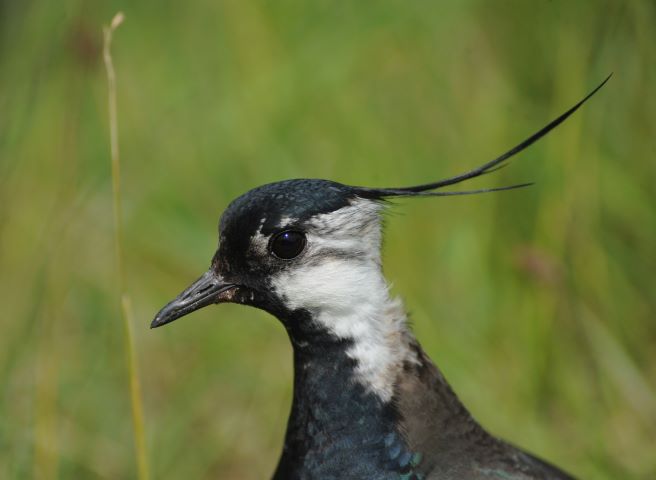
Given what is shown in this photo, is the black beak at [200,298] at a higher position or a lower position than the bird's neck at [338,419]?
higher

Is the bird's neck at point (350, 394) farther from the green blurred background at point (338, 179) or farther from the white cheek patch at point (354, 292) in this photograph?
the green blurred background at point (338, 179)

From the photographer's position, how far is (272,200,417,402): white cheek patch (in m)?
2.35

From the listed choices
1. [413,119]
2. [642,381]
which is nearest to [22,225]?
[413,119]

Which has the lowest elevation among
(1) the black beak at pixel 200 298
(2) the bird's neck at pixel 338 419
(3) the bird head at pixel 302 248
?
(2) the bird's neck at pixel 338 419

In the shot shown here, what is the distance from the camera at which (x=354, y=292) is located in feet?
7.77

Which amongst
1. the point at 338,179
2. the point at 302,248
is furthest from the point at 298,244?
the point at 338,179

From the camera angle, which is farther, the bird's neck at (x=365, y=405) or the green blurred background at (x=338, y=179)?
A: the green blurred background at (x=338, y=179)

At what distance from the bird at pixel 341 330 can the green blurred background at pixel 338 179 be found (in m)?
0.74

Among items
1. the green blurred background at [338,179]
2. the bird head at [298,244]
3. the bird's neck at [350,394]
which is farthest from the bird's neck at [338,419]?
the green blurred background at [338,179]

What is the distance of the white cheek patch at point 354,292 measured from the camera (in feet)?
7.72

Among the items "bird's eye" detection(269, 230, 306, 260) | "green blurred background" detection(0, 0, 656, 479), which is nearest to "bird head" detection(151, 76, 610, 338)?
"bird's eye" detection(269, 230, 306, 260)

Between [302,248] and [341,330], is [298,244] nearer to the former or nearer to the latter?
[302,248]

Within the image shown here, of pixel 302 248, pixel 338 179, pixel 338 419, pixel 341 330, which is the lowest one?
pixel 338 419

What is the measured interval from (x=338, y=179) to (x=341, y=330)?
5.60 ft
